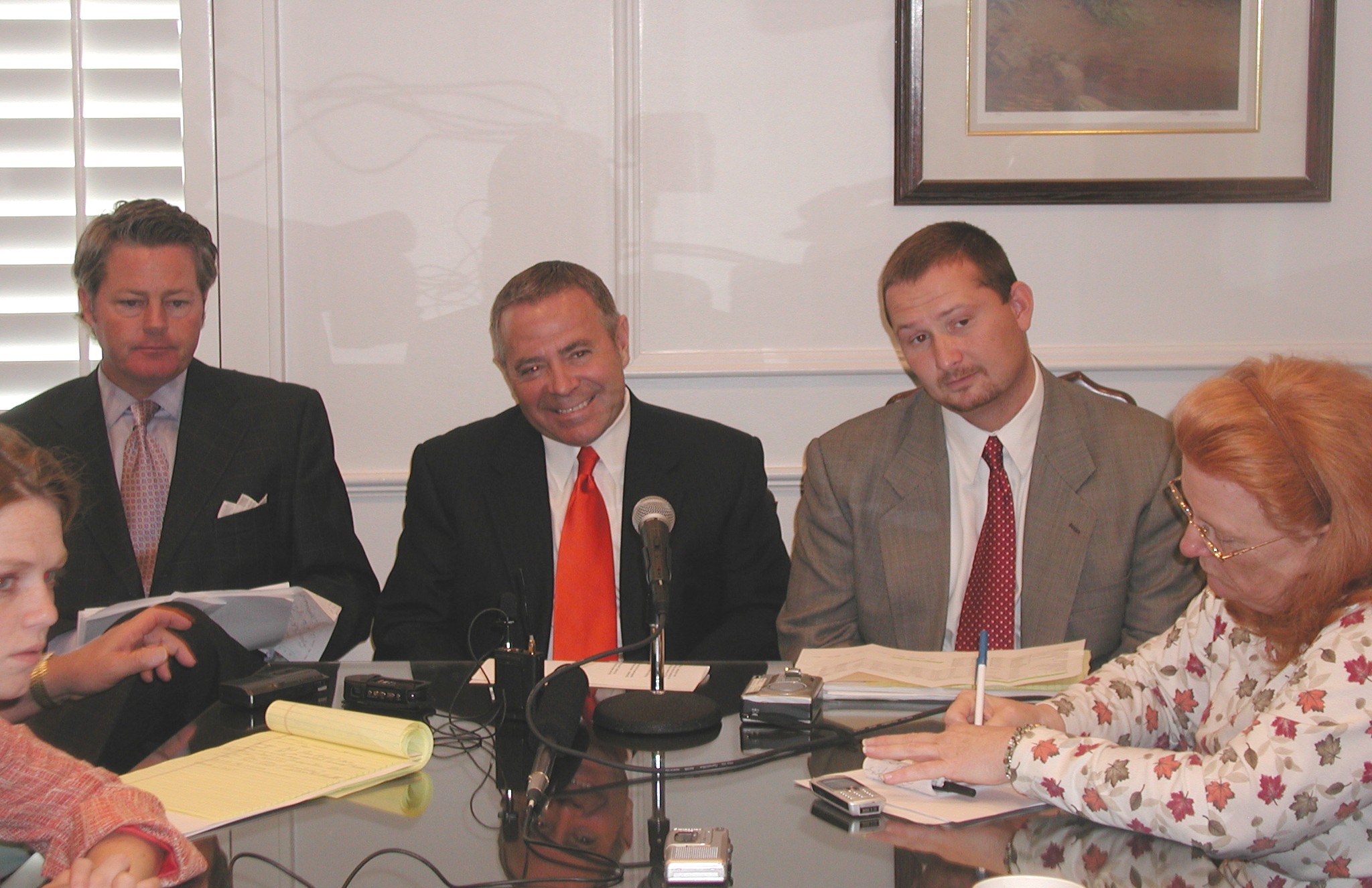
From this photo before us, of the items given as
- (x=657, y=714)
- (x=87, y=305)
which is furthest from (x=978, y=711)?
(x=87, y=305)

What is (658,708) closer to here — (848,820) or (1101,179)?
(848,820)

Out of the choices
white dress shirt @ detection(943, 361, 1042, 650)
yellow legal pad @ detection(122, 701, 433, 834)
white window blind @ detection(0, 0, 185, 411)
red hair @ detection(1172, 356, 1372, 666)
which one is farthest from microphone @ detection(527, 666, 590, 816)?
white window blind @ detection(0, 0, 185, 411)

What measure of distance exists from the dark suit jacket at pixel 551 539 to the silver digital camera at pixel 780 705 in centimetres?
77

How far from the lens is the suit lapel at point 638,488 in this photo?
2.57m

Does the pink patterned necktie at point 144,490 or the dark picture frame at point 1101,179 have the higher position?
the dark picture frame at point 1101,179

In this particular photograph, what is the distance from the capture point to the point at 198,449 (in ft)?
8.96

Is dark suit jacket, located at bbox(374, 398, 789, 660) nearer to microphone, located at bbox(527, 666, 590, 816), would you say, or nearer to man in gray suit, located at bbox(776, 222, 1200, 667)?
man in gray suit, located at bbox(776, 222, 1200, 667)

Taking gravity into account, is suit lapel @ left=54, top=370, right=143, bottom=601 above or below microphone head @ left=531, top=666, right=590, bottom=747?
above

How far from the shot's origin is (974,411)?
100.0 inches

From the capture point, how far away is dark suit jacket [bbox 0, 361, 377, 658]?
2.62 m

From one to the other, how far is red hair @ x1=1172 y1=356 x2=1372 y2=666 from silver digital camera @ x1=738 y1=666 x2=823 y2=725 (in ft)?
2.04

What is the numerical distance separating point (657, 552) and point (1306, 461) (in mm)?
818

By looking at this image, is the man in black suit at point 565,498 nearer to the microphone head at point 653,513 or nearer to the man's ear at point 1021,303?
the man's ear at point 1021,303

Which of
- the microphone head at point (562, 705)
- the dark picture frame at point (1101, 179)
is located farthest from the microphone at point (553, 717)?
the dark picture frame at point (1101, 179)
